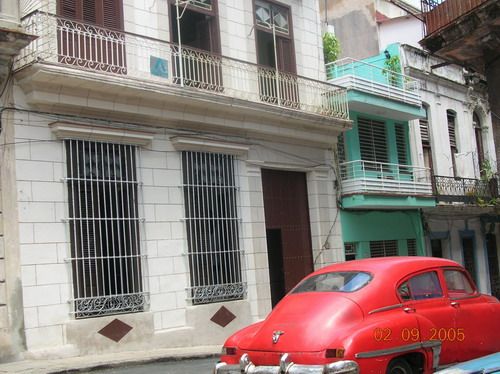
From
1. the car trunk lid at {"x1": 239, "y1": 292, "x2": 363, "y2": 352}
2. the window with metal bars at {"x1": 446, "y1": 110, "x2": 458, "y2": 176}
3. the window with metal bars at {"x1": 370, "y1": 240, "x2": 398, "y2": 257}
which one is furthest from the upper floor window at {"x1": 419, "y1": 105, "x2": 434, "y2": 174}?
the car trunk lid at {"x1": 239, "y1": 292, "x2": 363, "y2": 352}

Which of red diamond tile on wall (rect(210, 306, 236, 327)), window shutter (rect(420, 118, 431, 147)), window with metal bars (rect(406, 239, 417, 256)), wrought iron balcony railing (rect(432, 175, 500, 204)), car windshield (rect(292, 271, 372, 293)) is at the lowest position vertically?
red diamond tile on wall (rect(210, 306, 236, 327))

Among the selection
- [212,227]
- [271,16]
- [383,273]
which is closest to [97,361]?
[212,227]

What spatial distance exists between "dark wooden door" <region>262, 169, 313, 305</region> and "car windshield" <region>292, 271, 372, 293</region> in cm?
762

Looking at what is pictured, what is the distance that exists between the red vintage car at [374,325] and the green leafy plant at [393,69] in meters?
12.2

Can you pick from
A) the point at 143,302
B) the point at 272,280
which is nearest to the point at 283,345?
the point at 143,302

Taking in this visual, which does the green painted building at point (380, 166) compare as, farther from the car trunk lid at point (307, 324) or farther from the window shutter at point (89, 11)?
the car trunk lid at point (307, 324)

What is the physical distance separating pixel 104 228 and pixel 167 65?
3704 millimetres

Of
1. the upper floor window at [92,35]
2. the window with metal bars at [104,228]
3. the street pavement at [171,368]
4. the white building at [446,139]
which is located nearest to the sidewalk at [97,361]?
the street pavement at [171,368]

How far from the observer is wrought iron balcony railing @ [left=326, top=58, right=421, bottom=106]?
55.2 ft

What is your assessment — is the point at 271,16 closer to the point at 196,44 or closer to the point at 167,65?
the point at 196,44

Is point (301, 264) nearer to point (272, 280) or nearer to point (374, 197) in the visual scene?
point (272, 280)

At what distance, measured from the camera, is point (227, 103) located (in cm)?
1317

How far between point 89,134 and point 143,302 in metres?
3.27

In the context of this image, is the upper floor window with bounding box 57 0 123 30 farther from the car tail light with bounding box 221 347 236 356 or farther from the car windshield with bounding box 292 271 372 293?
the car tail light with bounding box 221 347 236 356
